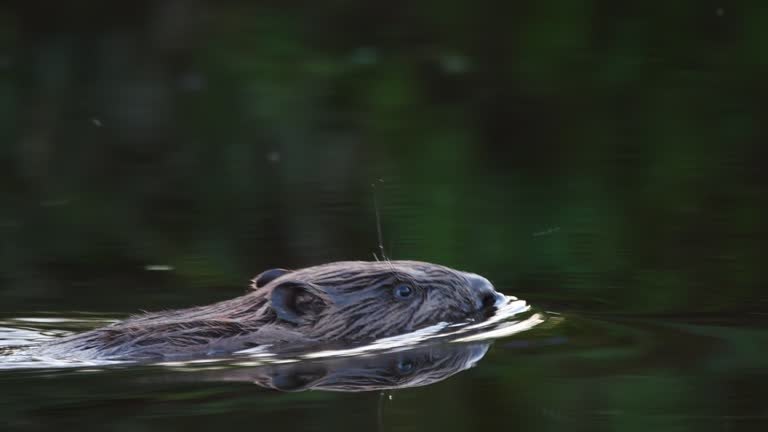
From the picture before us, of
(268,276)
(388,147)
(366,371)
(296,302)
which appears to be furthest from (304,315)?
(388,147)

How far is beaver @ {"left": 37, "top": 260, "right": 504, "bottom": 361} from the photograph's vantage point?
17.3 feet

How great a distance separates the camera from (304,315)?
5496 mm

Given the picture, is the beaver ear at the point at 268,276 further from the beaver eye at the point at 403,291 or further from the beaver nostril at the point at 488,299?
the beaver nostril at the point at 488,299

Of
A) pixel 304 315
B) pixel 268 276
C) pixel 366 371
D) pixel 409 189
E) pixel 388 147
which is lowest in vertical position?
pixel 366 371

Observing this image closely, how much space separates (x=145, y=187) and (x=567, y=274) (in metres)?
4.01

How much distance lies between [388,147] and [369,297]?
18.8ft

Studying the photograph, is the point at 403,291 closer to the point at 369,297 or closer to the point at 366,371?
the point at 369,297

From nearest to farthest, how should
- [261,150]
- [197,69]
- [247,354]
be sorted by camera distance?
[247,354]
[261,150]
[197,69]

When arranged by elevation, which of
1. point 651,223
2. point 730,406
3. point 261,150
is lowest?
point 730,406

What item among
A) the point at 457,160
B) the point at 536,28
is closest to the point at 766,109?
the point at 457,160

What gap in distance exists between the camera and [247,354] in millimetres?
5266

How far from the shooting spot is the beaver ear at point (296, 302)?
17.8 ft

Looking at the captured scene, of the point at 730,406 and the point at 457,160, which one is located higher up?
the point at 457,160

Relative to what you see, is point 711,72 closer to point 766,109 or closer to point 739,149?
point 766,109
